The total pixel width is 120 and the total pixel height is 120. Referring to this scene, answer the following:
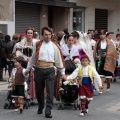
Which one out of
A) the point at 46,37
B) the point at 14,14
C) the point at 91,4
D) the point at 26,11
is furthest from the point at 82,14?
the point at 46,37

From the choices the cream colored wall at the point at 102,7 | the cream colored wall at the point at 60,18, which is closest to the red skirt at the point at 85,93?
the cream colored wall at the point at 60,18

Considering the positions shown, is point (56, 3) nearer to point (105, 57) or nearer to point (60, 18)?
point (60, 18)

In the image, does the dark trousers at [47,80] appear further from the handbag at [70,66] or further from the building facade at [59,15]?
the building facade at [59,15]

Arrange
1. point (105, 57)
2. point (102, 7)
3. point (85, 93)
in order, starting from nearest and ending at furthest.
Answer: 1. point (85, 93)
2. point (105, 57)
3. point (102, 7)

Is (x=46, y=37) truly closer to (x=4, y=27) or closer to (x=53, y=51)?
(x=53, y=51)

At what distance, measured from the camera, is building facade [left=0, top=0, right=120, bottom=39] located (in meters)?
18.7

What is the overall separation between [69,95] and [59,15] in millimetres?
14166

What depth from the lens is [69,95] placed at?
30.2ft

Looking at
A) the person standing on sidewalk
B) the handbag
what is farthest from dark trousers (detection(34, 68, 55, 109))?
the person standing on sidewalk

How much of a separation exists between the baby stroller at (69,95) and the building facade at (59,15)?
9.59 m

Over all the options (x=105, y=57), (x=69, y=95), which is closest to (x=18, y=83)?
(x=69, y=95)

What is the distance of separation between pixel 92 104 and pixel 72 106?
661 mm

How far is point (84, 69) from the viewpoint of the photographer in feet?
28.2

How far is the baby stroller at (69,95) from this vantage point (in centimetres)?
913
